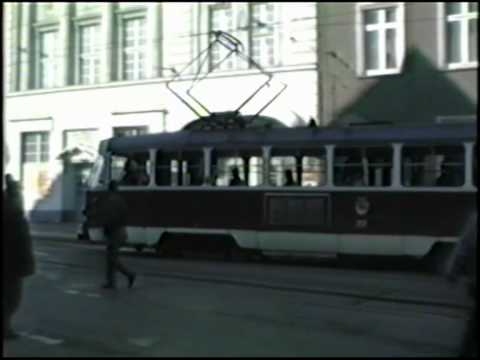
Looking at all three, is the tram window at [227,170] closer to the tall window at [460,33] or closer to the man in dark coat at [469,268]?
the tall window at [460,33]

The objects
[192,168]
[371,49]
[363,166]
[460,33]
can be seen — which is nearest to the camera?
[363,166]

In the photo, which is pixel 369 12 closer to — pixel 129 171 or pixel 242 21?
pixel 242 21

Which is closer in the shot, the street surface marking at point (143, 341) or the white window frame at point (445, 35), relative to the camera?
the street surface marking at point (143, 341)

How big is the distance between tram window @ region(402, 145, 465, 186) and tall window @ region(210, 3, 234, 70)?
43.7 feet

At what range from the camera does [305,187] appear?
16.2 m

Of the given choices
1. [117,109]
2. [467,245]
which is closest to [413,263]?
[467,245]

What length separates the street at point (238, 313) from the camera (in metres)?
7.87

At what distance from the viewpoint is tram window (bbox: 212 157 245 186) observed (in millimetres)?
17062

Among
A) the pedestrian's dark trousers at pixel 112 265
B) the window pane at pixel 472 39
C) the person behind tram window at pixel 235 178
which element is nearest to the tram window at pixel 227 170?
the person behind tram window at pixel 235 178

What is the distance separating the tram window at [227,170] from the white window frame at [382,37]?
9089mm

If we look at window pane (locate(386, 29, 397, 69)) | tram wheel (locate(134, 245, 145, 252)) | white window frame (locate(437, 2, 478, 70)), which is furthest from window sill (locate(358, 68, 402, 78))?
tram wheel (locate(134, 245, 145, 252))

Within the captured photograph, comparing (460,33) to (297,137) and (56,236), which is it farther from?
(56,236)

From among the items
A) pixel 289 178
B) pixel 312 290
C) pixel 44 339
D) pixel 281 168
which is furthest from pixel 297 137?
pixel 44 339

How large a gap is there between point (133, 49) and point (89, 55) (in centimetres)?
226
